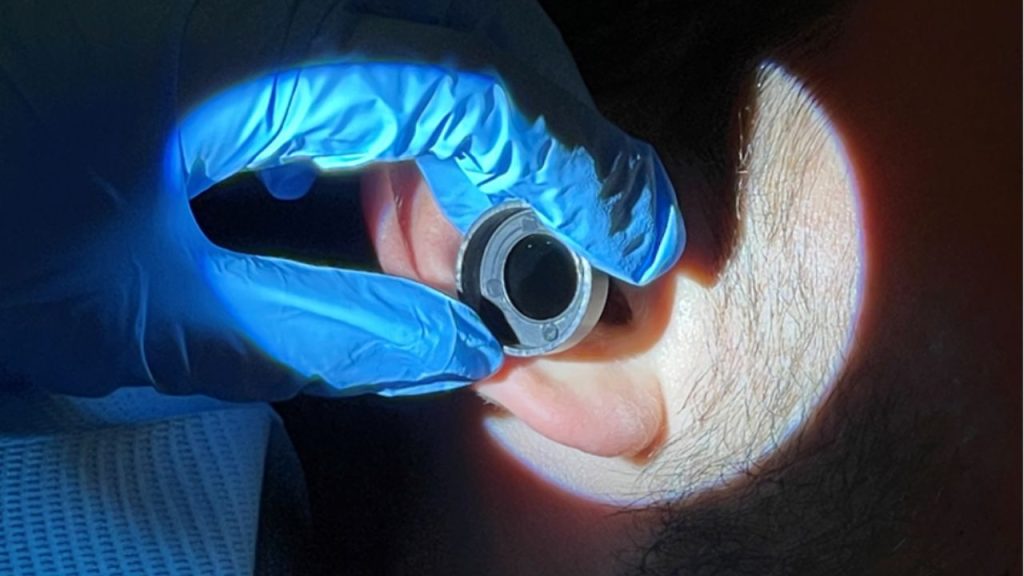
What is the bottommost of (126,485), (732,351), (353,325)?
(126,485)

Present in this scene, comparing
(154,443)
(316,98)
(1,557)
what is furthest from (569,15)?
(1,557)

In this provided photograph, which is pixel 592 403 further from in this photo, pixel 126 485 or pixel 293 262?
pixel 126 485

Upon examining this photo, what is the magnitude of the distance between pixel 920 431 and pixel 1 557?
2.36 feet

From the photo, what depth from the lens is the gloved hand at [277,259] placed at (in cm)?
74

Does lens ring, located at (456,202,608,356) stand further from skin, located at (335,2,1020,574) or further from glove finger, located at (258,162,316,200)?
glove finger, located at (258,162,316,200)

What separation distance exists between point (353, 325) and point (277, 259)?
0.08 meters

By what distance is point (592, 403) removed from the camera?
86 centimetres

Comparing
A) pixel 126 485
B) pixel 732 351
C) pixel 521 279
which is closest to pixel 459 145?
pixel 521 279

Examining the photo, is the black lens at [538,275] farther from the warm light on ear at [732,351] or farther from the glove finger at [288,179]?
the glove finger at [288,179]

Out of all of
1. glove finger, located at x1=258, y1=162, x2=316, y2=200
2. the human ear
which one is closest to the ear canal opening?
the human ear

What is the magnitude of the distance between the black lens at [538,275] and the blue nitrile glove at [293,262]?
0.13ft

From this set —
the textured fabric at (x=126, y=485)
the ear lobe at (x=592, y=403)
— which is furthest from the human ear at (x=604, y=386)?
the textured fabric at (x=126, y=485)

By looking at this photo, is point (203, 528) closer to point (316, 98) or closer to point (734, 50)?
point (316, 98)

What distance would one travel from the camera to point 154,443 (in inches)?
34.5
